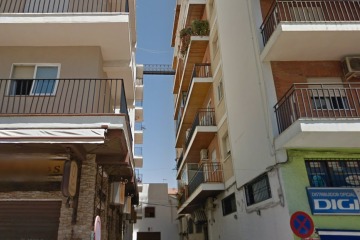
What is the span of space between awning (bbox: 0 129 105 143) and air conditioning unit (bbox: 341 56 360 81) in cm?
806

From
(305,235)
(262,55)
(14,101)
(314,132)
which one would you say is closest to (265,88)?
(262,55)

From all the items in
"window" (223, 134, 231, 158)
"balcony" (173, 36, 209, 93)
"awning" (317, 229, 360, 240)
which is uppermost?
"balcony" (173, 36, 209, 93)

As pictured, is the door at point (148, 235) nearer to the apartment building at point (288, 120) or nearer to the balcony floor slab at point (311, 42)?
the apartment building at point (288, 120)

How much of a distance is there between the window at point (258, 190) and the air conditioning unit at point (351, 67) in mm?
4298

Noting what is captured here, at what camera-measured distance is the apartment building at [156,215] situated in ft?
102

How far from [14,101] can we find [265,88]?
7889mm

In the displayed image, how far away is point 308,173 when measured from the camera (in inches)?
343

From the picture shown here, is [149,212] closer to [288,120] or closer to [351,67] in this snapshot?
[288,120]

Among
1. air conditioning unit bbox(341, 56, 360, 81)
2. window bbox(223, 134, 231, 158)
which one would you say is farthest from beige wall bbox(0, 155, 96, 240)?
air conditioning unit bbox(341, 56, 360, 81)

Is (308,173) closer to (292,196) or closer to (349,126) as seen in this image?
(292,196)

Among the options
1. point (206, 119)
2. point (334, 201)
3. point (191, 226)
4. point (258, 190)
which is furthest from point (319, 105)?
point (191, 226)

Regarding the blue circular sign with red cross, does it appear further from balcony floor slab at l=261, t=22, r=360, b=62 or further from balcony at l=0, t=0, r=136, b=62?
balcony at l=0, t=0, r=136, b=62

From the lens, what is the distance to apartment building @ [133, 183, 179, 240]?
31.1 meters

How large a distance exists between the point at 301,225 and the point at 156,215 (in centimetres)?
2719
